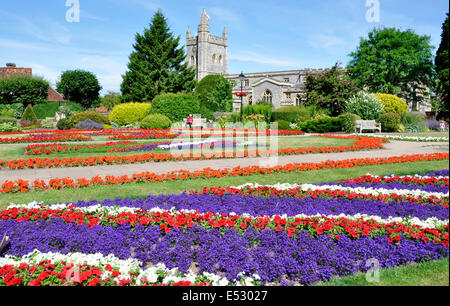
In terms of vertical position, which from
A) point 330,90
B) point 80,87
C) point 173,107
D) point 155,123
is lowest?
point 155,123

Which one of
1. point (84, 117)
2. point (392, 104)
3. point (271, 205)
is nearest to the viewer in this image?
point (271, 205)

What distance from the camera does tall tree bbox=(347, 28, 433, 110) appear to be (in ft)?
133

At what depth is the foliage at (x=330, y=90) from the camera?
27109 mm

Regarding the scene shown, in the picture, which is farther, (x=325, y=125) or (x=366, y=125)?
(x=325, y=125)

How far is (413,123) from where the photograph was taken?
73.3ft

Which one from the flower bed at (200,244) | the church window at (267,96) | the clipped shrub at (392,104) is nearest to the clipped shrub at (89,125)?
the flower bed at (200,244)

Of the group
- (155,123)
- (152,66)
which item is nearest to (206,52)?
(152,66)

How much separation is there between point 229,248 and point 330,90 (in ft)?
87.7

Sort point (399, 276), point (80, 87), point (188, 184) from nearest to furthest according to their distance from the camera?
point (399, 276)
point (188, 184)
point (80, 87)

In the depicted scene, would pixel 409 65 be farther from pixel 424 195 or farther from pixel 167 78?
pixel 424 195

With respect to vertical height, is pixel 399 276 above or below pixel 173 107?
below

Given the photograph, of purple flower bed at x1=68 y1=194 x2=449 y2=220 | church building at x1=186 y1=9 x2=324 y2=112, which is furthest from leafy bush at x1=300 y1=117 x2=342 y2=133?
church building at x1=186 y1=9 x2=324 y2=112

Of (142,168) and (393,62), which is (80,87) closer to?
(393,62)

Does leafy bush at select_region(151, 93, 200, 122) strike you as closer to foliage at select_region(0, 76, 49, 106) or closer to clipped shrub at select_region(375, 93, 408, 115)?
clipped shrub at select_region(375, 93, 408, 115)
